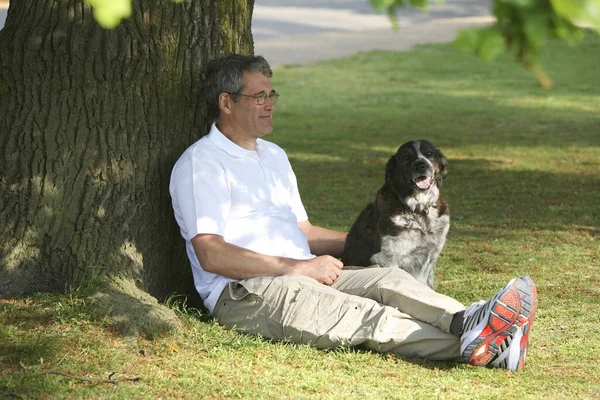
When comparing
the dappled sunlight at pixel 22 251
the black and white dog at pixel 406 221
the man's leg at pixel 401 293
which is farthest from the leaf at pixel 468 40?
the black and white dog at pixel 406 221

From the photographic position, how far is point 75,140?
5.42 m

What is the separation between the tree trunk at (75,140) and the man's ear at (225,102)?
Answer: 1.18 feet

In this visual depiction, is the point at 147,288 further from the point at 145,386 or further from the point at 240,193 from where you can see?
the point at 145,386

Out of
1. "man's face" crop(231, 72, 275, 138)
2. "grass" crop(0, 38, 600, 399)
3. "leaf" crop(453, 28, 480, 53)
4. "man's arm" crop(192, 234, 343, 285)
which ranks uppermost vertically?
"leaf" crop(453, 28, 480, 53)

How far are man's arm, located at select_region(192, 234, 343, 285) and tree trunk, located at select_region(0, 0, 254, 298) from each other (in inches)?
20.5

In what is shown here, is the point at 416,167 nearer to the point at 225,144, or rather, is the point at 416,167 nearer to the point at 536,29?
the point at 225,144

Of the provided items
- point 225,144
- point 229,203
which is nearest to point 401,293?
point 229,203

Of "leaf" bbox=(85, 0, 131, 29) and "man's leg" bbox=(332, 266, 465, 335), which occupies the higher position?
"leaf" bbox=(85, 0, 131, 29)

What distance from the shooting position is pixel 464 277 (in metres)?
7.43

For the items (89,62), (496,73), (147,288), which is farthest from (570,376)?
(496,73)

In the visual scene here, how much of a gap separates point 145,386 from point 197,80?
6.50 feet

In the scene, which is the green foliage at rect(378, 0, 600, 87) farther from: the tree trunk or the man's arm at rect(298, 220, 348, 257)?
the man's arm at rect(298, 220, 348, 257)

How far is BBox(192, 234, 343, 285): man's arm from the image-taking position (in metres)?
5.25

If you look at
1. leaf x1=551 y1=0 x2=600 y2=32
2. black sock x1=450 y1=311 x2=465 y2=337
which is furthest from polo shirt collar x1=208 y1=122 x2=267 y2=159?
leaf x1=551 y1=0 x2=600 y2=32
